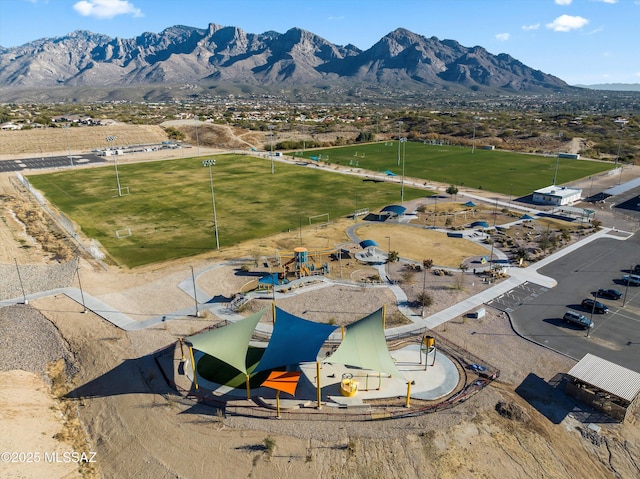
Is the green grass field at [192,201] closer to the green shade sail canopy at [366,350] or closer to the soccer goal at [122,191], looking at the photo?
the soccer goal at [122,191]

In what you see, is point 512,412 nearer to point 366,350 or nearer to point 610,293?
point 366,350

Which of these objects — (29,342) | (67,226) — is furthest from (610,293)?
(67,226)

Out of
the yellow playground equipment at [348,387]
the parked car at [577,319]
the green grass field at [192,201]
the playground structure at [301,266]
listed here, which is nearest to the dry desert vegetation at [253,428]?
the yellow playground equipment at [348,387]

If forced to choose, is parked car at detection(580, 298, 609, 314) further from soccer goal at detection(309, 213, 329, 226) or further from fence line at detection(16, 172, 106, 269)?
fence line at detection(16, 172, 106, 269)

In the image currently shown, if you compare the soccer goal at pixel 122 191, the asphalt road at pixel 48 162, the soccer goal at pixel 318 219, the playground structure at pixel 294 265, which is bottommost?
the playground structure at pixel 294 265

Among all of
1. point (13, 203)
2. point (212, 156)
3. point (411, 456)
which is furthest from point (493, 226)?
point (212, 156)

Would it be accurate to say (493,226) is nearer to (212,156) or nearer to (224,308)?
(224,308)
